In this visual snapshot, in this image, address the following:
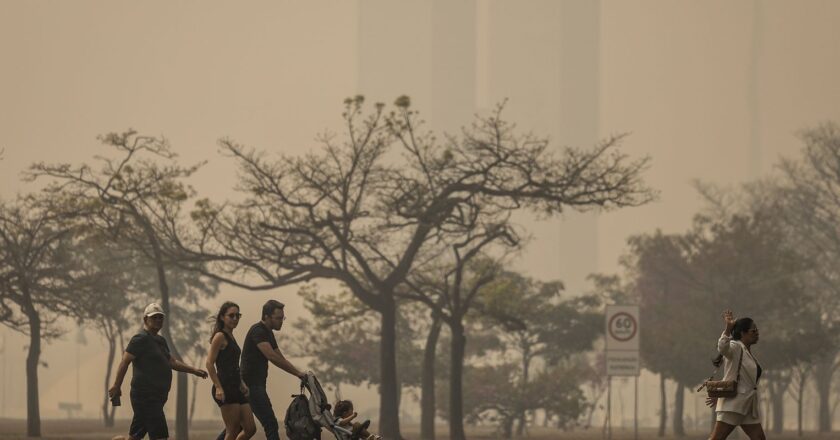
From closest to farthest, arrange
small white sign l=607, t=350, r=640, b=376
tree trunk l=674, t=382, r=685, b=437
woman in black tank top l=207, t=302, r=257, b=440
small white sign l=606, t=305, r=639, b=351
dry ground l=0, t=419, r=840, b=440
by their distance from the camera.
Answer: woman in black tank top l=207, t=302, r=257, b=440, small white sign l=607, t=350, r=640, b=376, small white sign l=606, t=305, r=639, b=351, dry ground l=0, t=419, r=840, b=440, tree trunk l=674, t=382, r=685, b=437

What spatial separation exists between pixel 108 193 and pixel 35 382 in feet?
29.3

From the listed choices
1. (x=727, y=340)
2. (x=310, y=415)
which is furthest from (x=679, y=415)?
(x=727, y=340)

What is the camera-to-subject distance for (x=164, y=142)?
4881 centimetres

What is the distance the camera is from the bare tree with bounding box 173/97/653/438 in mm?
50781

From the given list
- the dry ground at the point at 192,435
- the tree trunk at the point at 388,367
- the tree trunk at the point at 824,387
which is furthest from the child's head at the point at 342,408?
the tree trunk at the point at 824,387

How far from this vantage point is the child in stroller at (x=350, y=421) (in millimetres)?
18016

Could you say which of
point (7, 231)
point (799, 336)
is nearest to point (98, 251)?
point (7, 231)

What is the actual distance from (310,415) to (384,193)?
110 feet

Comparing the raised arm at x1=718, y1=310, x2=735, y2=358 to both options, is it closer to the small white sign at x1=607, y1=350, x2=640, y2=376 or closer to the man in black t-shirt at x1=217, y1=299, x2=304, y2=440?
the man in black t-shirt at x1=217, y1=299, x2=304, y2=440

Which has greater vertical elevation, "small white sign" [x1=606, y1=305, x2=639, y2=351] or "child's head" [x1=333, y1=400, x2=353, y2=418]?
"small white sign" [x1=606, y1=305, x2=639, y2=351]

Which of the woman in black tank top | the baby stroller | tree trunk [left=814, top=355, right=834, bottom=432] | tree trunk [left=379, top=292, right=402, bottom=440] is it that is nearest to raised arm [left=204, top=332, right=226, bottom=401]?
the woman in black tank top

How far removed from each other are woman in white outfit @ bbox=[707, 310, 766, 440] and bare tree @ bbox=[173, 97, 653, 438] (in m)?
32.6

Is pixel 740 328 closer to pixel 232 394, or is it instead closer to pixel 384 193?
pixel 232 394

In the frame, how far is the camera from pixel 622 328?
41094 mm
